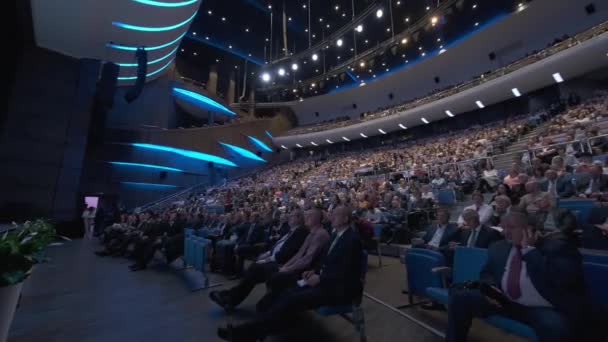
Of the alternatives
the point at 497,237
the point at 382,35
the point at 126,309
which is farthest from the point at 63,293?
the point at 382,35

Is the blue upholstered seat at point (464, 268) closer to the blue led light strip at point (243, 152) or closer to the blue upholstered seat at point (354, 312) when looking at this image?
the blue upholstered seat at point (354, 312)

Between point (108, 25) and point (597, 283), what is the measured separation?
37.4ft

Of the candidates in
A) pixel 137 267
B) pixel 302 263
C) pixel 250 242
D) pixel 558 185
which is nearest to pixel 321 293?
pixel 302 263

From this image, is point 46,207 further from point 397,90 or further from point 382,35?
point 397,90

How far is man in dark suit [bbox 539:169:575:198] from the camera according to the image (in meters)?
3.95

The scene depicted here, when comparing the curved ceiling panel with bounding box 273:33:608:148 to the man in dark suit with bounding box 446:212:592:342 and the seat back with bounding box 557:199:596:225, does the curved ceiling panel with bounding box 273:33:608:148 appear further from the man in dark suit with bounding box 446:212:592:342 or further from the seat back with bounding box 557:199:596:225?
the man in dark suit with bounding box 446:212:592:342

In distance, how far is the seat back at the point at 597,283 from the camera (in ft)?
4.72

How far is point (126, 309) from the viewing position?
8.89 ft

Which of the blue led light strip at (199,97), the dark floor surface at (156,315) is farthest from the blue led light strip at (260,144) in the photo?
the dark floor surface at (156,315)

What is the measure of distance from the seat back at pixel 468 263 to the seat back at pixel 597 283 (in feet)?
1.78

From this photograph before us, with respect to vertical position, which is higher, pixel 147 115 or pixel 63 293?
pixel 147 115

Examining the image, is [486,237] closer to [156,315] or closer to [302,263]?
[302,263]

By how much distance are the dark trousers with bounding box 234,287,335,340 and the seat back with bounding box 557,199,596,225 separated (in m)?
2.97

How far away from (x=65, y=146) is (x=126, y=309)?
891 centimetres
